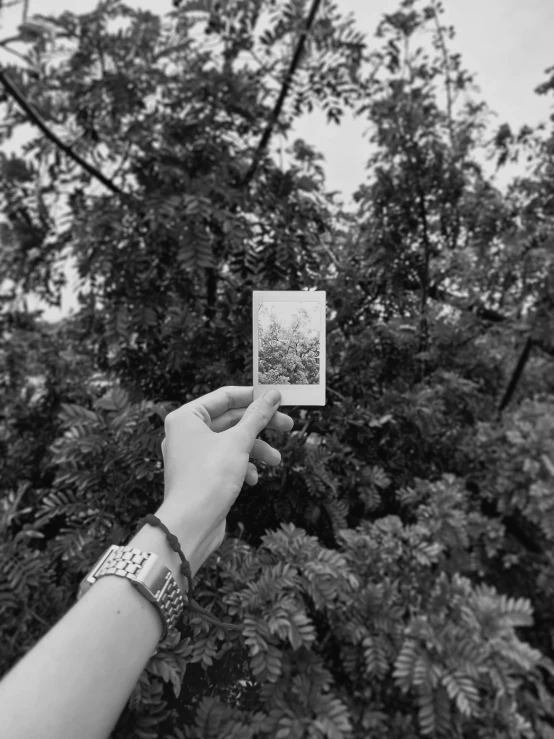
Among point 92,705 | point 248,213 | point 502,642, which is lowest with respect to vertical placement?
point 502,642

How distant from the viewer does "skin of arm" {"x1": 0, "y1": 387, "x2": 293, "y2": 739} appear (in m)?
0.47

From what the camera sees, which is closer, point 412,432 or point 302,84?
point 412,432

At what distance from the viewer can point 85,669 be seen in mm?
506

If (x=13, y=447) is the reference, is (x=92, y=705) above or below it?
above

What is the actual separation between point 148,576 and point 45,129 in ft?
6.29

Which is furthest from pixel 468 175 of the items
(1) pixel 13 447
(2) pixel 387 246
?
(1) pixel 13 447

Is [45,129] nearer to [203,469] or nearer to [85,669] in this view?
[203,469]

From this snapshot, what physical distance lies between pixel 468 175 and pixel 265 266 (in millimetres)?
1822

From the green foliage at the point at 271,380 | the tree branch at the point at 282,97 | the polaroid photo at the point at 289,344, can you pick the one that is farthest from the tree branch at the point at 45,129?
the polaroid photo at the point at 289,344

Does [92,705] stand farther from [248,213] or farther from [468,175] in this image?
[468,175]

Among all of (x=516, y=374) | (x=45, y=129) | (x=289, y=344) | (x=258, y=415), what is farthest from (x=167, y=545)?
(x=516, y=374)

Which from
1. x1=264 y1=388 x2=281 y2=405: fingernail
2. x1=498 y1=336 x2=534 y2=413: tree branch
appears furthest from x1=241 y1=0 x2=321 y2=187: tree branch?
x1=498 y1=336 x2=534 y2=413: tree branch

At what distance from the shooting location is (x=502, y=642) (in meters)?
1.76

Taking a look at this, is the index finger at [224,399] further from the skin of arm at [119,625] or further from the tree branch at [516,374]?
the tree branch at [516,374]
